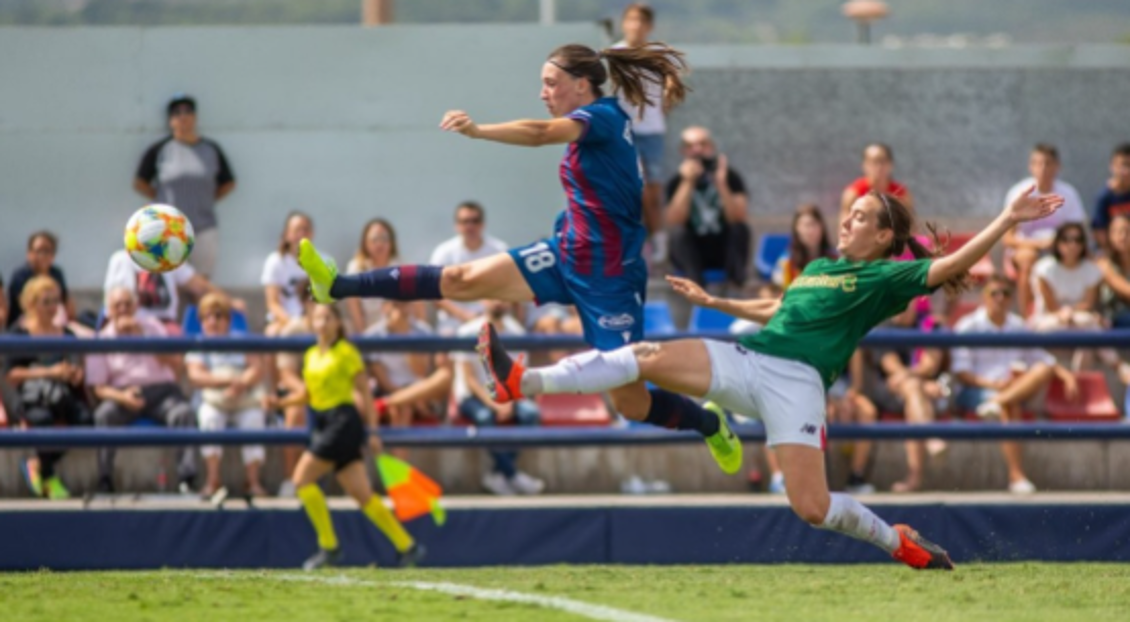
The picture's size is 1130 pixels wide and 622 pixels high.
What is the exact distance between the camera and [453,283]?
29.1 feet

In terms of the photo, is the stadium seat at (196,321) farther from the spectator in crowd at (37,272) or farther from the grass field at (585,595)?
the grass field at (585,595)

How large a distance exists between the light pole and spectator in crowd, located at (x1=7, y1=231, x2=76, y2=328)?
7.25m

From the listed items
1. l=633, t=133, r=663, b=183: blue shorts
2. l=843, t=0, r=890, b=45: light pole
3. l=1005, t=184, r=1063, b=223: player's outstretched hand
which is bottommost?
l=1005, t=184, r=1063, b=223: player's outstretched hand

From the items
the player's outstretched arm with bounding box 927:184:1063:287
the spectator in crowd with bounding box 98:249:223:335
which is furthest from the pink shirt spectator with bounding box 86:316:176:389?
the player's outstretched arm with bounding box 927:184:1063:287

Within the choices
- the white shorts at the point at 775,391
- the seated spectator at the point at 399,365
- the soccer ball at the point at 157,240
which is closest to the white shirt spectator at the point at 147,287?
the seated spectator at the point at 399,365

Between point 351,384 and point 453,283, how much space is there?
258cm

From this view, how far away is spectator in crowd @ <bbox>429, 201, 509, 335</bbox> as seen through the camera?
12.8 m

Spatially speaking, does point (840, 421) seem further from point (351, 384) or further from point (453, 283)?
point (453, 283)

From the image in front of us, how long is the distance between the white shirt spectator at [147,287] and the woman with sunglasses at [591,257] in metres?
4.10

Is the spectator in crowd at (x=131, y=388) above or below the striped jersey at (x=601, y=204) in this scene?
below

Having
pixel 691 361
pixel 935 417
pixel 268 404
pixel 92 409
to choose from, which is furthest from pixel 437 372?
pixel 691 361

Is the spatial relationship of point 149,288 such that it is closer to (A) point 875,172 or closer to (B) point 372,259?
(B) point 372,259

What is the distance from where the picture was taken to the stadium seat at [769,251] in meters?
13.7

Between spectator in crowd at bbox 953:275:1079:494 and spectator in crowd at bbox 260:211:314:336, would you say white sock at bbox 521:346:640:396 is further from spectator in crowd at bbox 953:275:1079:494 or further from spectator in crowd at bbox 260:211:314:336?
spectator in crowd at bbox 260:211:314:336
